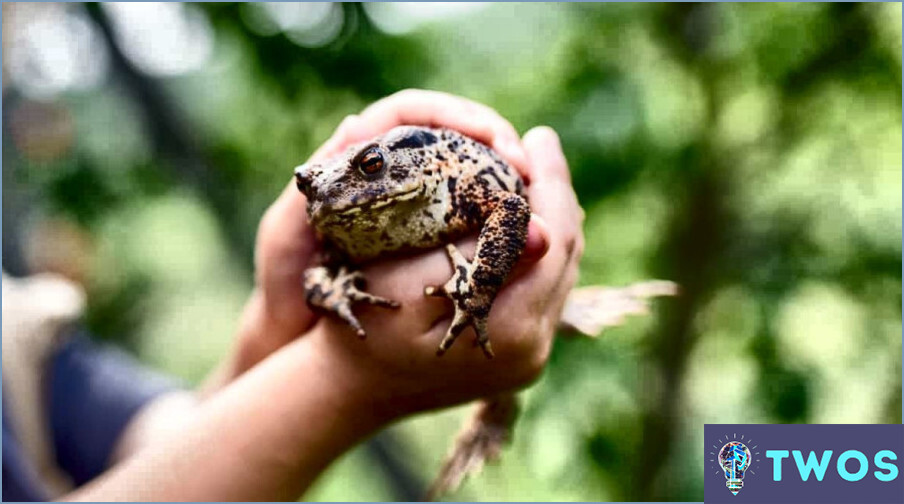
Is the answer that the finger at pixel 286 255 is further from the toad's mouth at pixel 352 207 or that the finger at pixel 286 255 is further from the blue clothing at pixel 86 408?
the blue clothing at pixel 86 408

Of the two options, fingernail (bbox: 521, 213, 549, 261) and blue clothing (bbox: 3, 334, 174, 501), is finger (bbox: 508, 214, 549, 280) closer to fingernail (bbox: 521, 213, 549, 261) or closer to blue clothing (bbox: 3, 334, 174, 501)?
fingernail (bbox: 521, 213, 549, 261)

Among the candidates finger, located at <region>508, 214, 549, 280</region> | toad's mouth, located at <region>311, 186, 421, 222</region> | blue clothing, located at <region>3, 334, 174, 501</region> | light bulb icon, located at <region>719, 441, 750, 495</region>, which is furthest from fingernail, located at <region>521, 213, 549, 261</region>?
blue clothing, located at <region>3, 334, 174, 501</region>

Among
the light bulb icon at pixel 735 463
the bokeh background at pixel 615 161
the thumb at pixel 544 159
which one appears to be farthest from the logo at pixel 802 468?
the thumb at pixel 544 159

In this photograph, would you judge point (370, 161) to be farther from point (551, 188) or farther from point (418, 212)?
point (551, 188)

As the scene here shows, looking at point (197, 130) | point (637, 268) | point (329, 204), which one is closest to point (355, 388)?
point (329, 204)

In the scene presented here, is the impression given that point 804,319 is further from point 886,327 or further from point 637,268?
point 637,268
